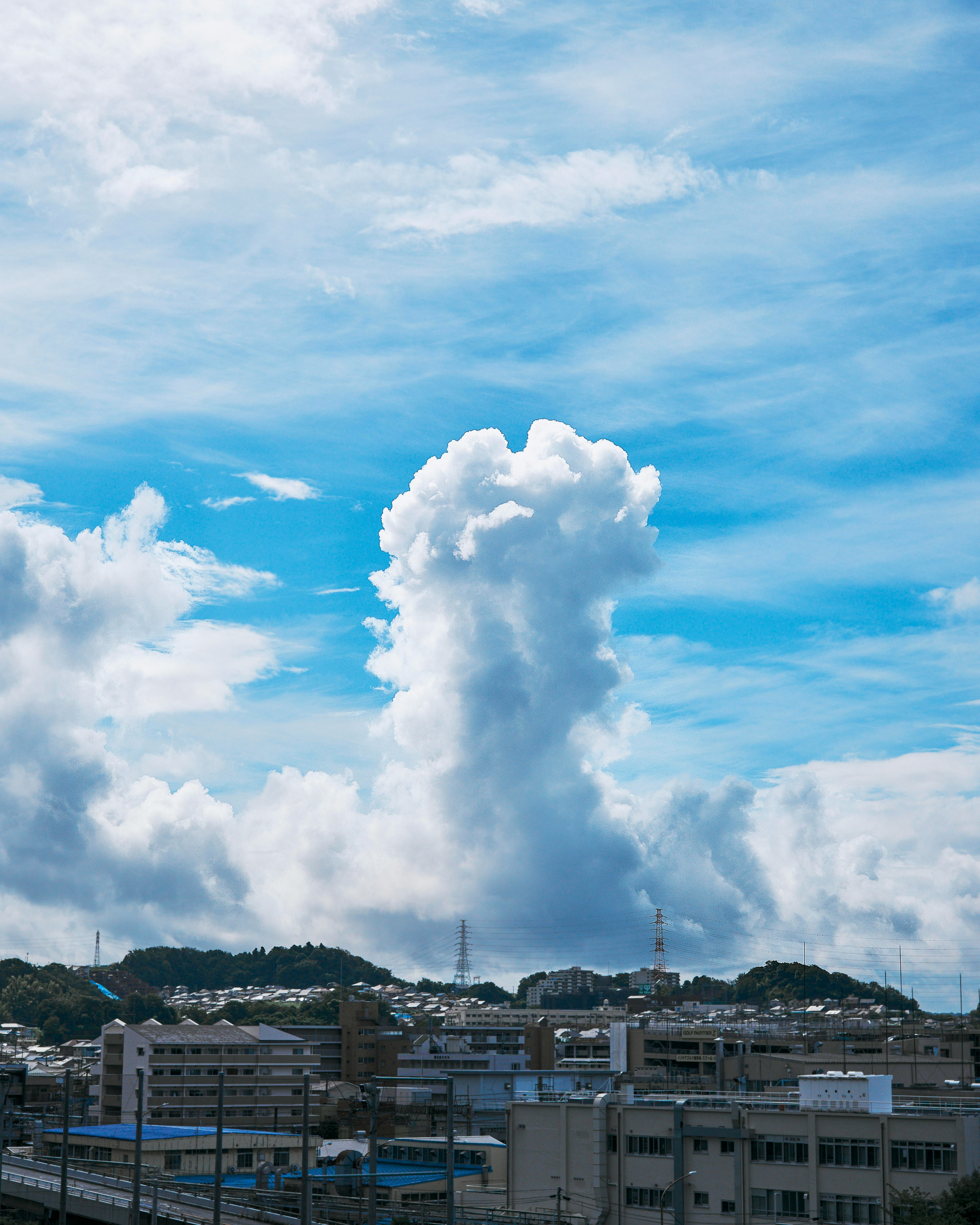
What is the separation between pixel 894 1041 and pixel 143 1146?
271 ft

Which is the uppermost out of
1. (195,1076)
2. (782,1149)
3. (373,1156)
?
(373,1156)

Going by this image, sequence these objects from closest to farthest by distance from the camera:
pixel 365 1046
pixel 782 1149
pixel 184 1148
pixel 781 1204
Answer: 1. pixel 781 1204
2. pixel 782 1149
3. pixel 184 1148
4. pixel 365 1046

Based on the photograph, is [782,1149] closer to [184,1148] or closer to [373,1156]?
[373,1156]

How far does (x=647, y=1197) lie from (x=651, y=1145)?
238 cm

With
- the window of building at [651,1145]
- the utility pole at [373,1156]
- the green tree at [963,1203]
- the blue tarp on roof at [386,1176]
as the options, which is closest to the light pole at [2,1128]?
the blue tarp on roof at [386,1176]

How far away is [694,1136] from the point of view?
61.6 m

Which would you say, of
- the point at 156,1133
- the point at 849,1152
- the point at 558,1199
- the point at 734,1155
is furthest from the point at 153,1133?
the point at 849,1152

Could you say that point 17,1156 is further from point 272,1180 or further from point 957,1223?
point 957,1223

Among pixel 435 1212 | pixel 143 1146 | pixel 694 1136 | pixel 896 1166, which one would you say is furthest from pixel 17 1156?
pixel 896 1166

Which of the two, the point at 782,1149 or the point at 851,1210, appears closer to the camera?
the point at 851,1210

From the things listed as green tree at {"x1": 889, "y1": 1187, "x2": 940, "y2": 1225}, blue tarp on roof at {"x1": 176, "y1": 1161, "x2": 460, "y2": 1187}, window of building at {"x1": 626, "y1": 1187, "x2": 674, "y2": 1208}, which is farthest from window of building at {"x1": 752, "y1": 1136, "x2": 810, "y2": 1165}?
blue tarp on roof at {"x1": 176, "y1": 1161, "x2": 460, "y2": 1187}

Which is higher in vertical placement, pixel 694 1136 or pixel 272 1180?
pixel 694 1136

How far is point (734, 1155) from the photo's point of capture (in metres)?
60.6

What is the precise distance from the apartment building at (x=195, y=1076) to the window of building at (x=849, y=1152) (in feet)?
259
